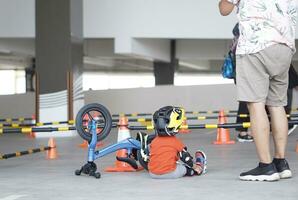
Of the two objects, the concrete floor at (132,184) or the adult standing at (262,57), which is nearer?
the concrete floor at (132,184)

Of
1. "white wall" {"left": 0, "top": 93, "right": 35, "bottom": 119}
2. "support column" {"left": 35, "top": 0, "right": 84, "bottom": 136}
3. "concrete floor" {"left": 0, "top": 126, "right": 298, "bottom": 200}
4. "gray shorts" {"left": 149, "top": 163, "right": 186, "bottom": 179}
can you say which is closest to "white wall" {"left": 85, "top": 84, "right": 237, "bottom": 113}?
"white wall" {"left": 0, "top": 93, "right": 35, "bottom": 119}

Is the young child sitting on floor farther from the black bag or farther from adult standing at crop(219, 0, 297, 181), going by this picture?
the black bag

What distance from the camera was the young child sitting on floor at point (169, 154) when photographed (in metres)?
5.46

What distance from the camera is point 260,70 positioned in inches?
196

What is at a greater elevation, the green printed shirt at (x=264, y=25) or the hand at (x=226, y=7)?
the hand at (x=226, y=7)

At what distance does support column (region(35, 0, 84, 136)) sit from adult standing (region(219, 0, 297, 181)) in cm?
935

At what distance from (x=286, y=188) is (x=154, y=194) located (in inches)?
40.2

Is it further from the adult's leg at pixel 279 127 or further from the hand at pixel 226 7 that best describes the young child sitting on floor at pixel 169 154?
the hand at pixel 226 7

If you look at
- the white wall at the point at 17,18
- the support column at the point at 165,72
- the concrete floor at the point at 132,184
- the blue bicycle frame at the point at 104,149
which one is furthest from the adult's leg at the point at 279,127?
the support column at the point at 165,72

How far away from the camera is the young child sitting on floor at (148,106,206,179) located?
5461mm

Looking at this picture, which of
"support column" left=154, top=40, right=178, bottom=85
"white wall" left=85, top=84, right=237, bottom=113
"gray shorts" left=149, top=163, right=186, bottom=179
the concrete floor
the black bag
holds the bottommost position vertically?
the concrete floor

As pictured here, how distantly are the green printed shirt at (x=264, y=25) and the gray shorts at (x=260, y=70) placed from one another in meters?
0.05

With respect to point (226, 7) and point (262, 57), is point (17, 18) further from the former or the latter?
point (262, 57)

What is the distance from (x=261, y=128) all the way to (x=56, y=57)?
9.74 m
